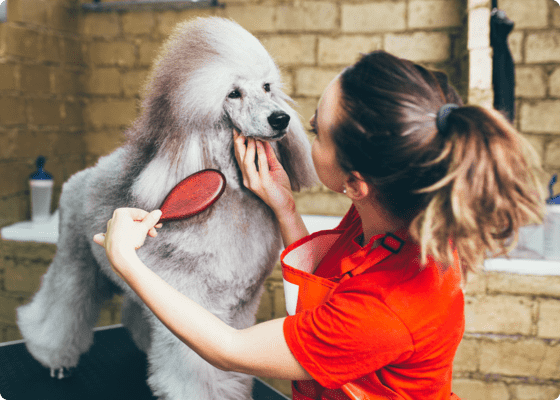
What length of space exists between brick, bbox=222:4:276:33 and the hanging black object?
4.59ft

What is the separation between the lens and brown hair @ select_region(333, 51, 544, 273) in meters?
0.47

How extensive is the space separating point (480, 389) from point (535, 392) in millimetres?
183

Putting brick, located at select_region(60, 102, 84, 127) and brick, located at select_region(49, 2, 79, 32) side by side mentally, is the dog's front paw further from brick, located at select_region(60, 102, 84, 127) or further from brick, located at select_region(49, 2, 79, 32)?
brick, located at select_region(49, 2, 79, 32)

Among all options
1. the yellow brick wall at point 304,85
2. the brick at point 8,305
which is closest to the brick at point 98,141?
the yellow brick wall at point 304,85

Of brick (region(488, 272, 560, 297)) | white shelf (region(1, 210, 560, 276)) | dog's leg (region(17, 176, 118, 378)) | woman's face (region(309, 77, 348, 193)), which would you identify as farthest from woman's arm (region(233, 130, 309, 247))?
brick (region(488, 272, 560, 297))

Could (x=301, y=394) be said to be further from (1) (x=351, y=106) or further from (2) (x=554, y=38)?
(2) (x=554, y=38)

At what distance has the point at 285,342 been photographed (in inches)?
21.0

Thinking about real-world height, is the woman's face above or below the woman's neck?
above

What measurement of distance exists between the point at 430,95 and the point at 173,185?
1.31 feet

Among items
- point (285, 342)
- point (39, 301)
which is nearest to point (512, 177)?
point (285, 342)

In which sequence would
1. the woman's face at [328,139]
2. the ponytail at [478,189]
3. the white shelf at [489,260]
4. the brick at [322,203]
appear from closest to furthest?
1. the ponytail at [478,189]
2. the woman's face at [328,139]
3. the white shelf at [489,260]
4. the brick at [322,203]

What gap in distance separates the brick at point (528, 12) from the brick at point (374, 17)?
436 millimetres

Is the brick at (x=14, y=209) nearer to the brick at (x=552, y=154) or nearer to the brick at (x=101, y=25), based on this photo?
the brick at (x=101, y=25)

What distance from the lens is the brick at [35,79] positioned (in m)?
1.55
